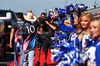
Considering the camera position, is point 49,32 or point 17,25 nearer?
point 17,25

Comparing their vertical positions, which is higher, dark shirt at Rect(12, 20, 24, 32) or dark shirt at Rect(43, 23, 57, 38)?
dark shirt at Rect(12, 20, 24, 32)

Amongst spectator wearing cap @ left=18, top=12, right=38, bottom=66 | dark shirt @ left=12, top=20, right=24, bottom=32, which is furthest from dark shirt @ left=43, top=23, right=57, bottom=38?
spectator wearing cap @ left=18, top=12, right=38, bottom=66

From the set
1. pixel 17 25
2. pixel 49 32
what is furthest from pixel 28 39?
pixel 49 32

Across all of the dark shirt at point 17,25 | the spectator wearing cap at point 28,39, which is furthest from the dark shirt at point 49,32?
the spectator wearing cap at point 28,39

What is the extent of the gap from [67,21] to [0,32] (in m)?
4.86

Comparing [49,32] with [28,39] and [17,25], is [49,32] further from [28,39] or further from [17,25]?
[28,39]

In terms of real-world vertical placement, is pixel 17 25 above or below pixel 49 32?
above

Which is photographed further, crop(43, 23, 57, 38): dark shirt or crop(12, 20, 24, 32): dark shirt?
crop(43, 23, 57, 38): dark shirt

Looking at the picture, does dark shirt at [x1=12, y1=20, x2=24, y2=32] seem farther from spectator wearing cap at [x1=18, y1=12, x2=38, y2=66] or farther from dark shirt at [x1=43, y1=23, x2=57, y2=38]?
dark shirt at [x1=43, y1=23, x2=57, y2=38]

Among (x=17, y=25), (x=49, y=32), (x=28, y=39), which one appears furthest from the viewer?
(x=49, y=32)

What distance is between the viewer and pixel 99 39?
3805 millimetres

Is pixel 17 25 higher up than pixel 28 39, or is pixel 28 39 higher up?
pixel 17 25

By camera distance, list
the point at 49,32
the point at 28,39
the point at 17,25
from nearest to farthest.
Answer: the point at 28,39 → the point at 17,25 → the point at 49,32

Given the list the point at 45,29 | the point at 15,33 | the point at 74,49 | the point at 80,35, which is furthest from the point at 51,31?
the point at 74,49
